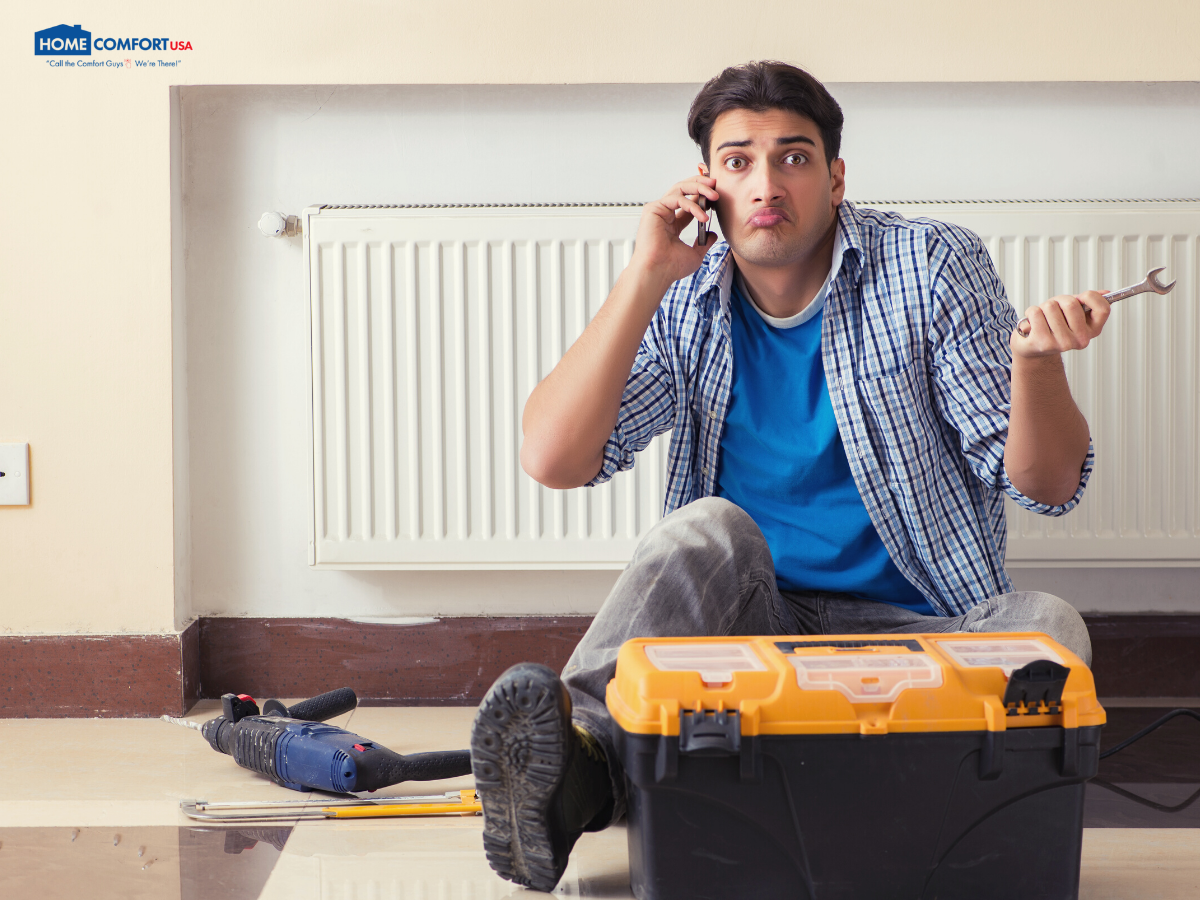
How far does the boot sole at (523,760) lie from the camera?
837mm

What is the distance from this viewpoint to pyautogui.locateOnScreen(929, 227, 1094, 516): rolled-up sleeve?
1.11 m

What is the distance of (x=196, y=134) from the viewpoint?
5.47 feet

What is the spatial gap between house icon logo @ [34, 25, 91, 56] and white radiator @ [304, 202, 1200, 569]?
42cm

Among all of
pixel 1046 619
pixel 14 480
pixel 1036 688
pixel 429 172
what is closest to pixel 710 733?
pixel 1036 688

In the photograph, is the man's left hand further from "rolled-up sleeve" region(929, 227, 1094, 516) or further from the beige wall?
the beige wall

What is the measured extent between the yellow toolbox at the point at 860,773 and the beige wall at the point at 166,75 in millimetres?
1042

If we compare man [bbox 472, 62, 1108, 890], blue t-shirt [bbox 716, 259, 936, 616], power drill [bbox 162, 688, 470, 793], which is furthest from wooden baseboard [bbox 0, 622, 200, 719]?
blue t-shirt [bbox 716, 259, 936, 616]

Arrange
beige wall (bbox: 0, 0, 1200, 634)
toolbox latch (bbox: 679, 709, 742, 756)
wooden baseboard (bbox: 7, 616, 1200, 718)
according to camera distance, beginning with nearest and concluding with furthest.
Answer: toolbox latch (bbox: 679, 709, 742, 756), beige wall (bbox: 0, 0, 1200, 634), wooden baseboard (bbox: 7, 616, 1200, 718)

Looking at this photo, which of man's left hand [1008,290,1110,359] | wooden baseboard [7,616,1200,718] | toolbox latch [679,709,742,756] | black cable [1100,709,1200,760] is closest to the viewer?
toolbox latch [679,709,742,756]

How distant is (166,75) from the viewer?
5.20 ft

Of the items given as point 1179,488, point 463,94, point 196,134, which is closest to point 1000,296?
point 1179,488

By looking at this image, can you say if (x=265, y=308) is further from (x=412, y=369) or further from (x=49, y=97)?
(x=49, y=97)

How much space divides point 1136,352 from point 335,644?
4.38 feet

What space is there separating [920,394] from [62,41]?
1.35 m
